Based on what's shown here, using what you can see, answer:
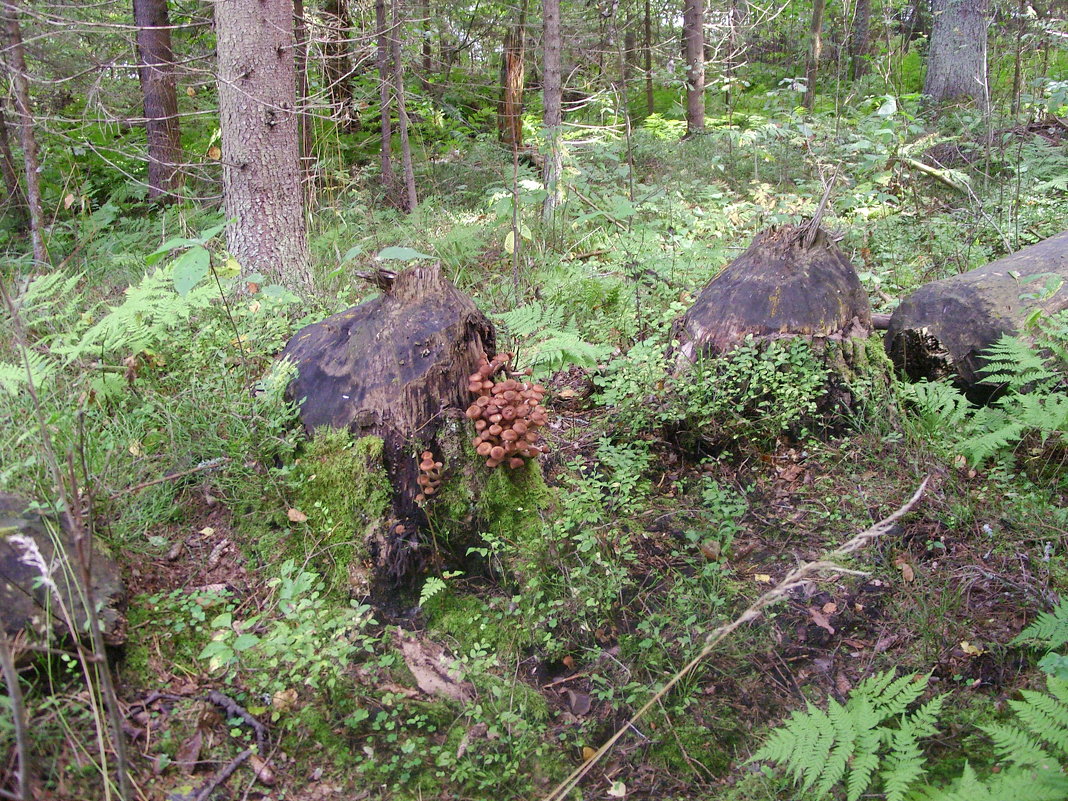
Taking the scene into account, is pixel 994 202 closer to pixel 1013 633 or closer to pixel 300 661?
pixel 1013 633

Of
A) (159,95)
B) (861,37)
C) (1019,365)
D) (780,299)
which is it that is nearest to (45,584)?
(780,299)

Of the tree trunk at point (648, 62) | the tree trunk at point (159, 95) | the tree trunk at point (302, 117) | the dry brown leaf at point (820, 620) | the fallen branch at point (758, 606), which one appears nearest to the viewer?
the fallen branch at point (758, 606)

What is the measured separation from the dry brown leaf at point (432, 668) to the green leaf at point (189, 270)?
76.9 inches

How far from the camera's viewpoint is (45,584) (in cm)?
227

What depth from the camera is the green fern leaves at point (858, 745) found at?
2.15 m

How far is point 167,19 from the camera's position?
9805mm

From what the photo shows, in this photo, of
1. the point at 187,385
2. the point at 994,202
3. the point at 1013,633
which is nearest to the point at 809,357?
the point at 1013,633

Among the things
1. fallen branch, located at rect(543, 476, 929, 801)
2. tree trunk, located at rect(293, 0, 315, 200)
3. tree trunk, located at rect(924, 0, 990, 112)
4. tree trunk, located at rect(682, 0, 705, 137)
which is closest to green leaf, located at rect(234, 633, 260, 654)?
fallen branch, located at rect(543, 476, 929, 801)

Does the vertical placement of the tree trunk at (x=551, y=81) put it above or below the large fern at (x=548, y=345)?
above

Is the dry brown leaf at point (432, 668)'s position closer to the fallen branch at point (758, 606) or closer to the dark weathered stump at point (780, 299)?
the fallen branch at point (758, 606)

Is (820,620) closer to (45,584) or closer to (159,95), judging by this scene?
(45,584)

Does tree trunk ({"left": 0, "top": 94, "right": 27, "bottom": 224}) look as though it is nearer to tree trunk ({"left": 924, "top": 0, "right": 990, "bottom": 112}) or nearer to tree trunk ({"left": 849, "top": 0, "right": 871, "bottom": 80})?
tree trunk ({"left": 924, "top": 0, "right": 990, "bottom": 112})

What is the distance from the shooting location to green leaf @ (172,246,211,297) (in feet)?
11.3

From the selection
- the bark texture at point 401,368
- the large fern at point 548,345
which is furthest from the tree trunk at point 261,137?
the bark texture at point 401,368
